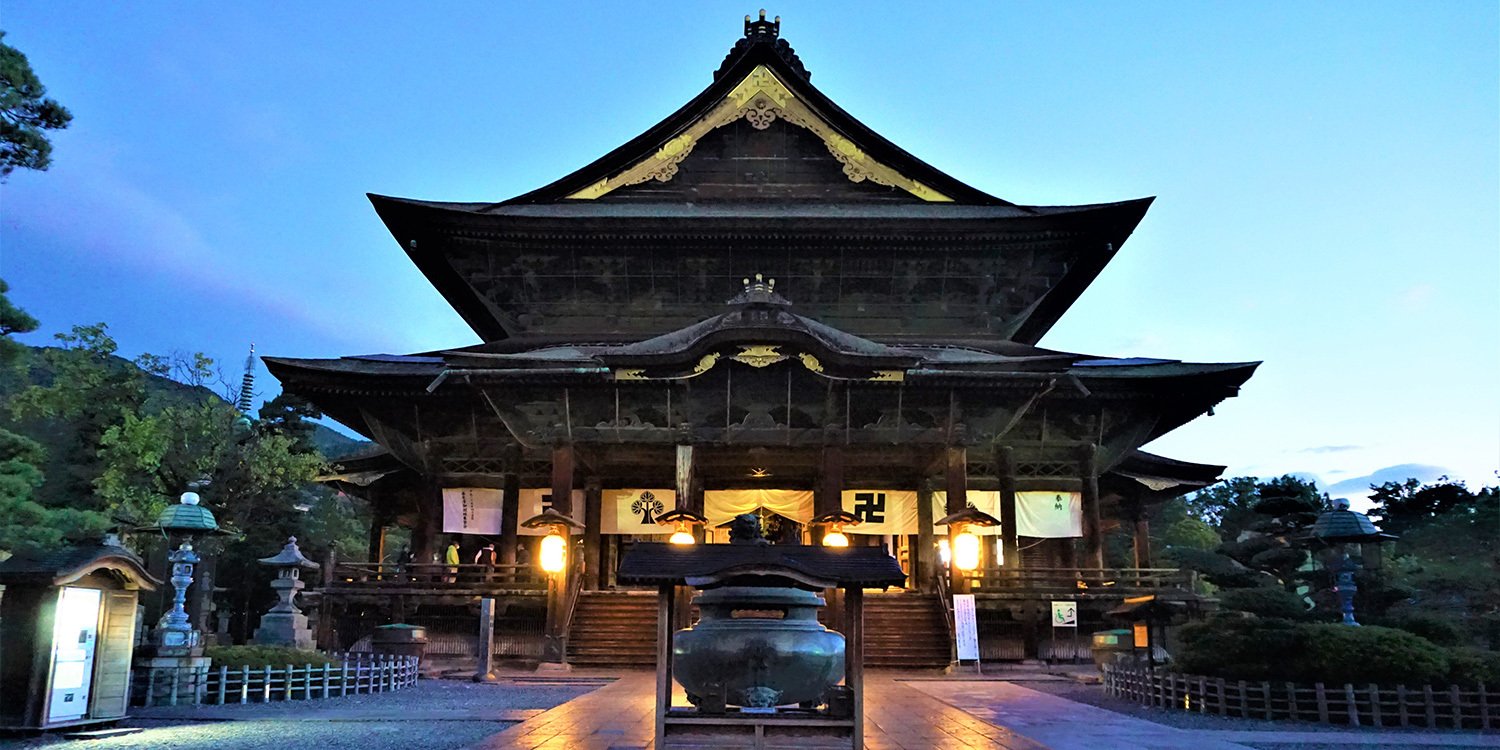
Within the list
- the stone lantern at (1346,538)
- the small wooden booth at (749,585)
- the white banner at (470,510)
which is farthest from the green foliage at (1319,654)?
the white banner at (470,510)

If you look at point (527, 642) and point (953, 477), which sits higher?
point (953, 477)

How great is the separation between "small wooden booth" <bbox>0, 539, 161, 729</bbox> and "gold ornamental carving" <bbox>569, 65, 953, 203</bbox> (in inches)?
674

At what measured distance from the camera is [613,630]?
61.2ft

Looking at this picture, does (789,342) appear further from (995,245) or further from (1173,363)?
(1173,363)

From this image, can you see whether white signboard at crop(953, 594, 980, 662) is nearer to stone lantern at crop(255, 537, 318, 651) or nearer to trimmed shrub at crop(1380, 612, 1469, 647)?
trimmed shrub at crop(1380, 612, 1469, 647)

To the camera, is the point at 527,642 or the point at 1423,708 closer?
the point at 1423,708

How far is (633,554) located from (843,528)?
472 inches

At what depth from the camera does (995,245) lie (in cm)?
2417

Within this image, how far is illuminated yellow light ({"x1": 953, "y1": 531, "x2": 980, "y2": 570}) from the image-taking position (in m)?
18.6

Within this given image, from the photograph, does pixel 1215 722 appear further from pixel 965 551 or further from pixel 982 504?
pixel 982 504

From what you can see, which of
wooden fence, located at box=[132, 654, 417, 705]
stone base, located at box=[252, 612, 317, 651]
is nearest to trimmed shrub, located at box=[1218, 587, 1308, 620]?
wooden fence, located at box=[132, 654, 417, 705]

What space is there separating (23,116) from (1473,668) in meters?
23.4

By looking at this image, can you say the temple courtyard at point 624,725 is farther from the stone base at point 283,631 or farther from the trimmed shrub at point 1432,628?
the stone base at point 283,631

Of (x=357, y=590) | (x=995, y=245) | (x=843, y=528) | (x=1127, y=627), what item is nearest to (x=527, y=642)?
(x=357, y=590)
